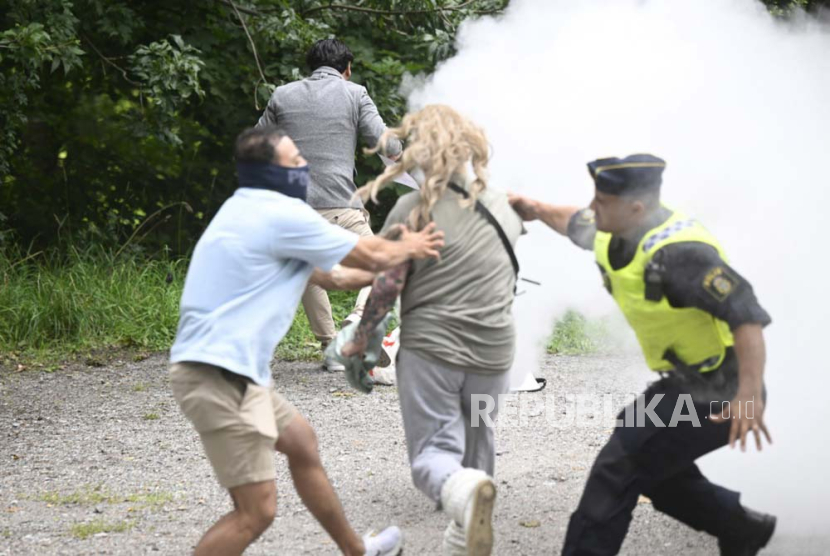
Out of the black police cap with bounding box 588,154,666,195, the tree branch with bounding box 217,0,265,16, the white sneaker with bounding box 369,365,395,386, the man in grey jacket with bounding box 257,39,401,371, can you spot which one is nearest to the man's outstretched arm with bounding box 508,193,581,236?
the black police cap with bounding box 588,154,666,195

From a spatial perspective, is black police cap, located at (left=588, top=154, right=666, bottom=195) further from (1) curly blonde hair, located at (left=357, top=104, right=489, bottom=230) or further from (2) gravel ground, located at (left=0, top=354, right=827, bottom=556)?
(2) gravel ground, located at (left=0, top=354, right=827, bottom=556)

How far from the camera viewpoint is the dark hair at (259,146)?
3.60m

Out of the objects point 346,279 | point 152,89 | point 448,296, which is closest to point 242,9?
point 152,89

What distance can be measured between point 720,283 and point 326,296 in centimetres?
434

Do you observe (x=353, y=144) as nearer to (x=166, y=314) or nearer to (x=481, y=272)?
(x=166, y=314)

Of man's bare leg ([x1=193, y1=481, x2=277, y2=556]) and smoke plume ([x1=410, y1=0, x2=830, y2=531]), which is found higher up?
smoke plume ([x1=410, y1=0, x2=830, y2=531])

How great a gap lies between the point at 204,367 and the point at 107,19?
655 centimetres

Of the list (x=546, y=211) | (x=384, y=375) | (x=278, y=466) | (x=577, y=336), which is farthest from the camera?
(x=577, y=336)

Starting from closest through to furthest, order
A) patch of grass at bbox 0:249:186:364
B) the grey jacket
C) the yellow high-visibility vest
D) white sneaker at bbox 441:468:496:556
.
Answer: the yellow high-visibility vest, white sneaker at bbox 441:468:496:556, the grey jacket, patch of grass at bbox 0:249:186:364

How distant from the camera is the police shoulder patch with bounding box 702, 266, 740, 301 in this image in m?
3.30

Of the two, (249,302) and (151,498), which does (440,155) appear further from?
(151,498)

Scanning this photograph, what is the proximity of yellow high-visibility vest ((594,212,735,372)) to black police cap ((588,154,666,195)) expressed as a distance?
5.1 inches

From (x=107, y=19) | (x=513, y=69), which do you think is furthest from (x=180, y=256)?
(x=513, y=69)

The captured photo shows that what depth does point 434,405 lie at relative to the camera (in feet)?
12.5
